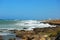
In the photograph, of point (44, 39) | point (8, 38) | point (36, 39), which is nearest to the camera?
point (8, 38)

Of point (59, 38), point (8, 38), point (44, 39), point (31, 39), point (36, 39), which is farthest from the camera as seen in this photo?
point (31, 39)

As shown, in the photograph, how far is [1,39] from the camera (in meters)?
11.9

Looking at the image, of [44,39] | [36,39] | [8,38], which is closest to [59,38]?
[8,38]

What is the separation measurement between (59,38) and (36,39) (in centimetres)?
948

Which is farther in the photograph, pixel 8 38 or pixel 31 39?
pixel 31 39

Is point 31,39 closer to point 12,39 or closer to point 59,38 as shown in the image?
point 12,39

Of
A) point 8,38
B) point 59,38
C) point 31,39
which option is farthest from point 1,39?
point 31,39

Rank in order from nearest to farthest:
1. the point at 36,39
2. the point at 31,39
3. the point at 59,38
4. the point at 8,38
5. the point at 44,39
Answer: the point at 59,38, the point at 8,38, the point at 44,39, the point at 36,39, the point at 31,39

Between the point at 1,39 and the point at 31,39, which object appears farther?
the point at 31,39

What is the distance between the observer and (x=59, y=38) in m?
8.68

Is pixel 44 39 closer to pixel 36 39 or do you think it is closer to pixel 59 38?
pixel 36 39

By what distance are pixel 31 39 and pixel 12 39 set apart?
27.2ft

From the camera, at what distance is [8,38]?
11414 millimetres

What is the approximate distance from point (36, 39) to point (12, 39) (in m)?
6.72
